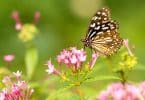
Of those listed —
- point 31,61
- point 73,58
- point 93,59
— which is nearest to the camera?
point 73,58

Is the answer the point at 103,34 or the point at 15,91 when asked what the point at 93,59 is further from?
the point at 15,91

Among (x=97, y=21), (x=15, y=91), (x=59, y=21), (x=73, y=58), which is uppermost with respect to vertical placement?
→ (x=59, y=21)

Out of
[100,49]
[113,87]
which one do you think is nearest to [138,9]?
[100,49]

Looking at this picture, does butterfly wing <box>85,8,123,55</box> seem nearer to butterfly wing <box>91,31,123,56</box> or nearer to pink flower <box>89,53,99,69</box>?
butterfly wing <box>91,31,123,56</box>

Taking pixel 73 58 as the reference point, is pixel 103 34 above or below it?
above

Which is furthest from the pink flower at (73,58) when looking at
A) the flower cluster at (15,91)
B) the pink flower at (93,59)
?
the flower cluster at (15,91)

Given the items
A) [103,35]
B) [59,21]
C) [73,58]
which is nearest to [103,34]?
[103,35]

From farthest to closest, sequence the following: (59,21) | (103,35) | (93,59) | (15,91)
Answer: (59,21) < (103,35) < (93,59) < (15,91)
